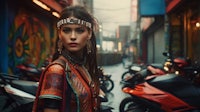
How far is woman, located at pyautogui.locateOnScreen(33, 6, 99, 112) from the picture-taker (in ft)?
5.71

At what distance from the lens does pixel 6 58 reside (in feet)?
36.1

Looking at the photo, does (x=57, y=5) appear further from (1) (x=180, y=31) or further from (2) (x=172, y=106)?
(2) (x=172, y=106)

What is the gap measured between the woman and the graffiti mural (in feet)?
32.2

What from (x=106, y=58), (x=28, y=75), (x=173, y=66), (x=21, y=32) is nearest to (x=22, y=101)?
(x=28, y=75)

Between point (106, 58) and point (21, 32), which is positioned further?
point (106, 58)

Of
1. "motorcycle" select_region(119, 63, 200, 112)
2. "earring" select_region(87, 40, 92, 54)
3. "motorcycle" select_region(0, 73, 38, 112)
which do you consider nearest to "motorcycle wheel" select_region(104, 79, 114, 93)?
"motorcycle" select_region(119, 63, 200, 112)

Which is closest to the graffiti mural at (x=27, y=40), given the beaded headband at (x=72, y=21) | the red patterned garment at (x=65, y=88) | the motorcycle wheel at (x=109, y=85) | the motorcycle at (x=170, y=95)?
the motorcycle wheel at (x=109, y=85)

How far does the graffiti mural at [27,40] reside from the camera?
12078 millimetres

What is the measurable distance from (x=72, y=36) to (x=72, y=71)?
0.20m

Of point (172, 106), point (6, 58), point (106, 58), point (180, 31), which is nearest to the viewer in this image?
point (172, 106)

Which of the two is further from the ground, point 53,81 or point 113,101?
point 53,81

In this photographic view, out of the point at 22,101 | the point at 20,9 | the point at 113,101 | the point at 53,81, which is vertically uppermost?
the point at 20,9

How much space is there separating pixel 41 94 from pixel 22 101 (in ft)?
11.5

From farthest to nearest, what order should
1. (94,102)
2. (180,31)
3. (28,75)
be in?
(180,31) → (28,75) → (94,102)
